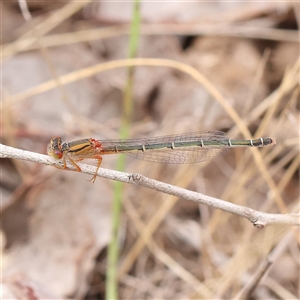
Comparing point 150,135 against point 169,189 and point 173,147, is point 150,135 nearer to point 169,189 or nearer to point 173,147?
point 173,147

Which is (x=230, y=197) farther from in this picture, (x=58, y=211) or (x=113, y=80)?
(x=113, y=80)

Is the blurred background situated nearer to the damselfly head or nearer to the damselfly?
the damselfly

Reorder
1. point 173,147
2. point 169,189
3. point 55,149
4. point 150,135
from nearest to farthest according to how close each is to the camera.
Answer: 1. point 169,189
2. point 55,149
3. point 173,147
4. point 150,135

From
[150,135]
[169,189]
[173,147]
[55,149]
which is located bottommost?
[169,189]

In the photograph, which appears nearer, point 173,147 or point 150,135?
point 173,147

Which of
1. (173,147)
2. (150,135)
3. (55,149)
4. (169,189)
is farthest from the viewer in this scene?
(150,135)

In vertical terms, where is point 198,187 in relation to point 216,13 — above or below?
below

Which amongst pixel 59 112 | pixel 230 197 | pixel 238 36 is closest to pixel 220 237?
pixel 230 197

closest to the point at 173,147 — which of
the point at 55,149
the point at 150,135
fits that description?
the point at 55,149
